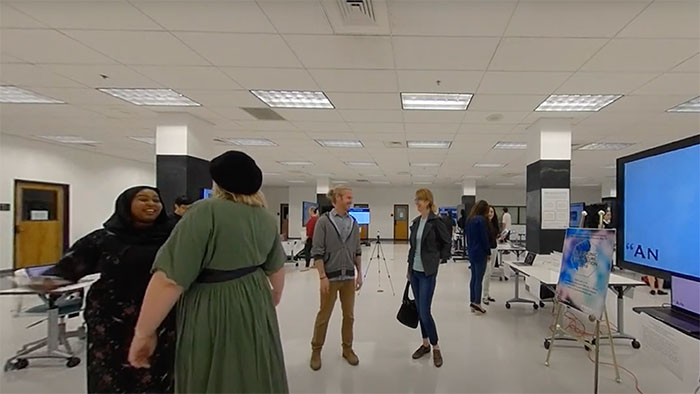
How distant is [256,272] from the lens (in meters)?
1.74

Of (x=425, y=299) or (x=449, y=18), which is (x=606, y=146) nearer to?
(x=425, y=299)

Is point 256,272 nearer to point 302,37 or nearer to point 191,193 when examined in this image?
point 302,37

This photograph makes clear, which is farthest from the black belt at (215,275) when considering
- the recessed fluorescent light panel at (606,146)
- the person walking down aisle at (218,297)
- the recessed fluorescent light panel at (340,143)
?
the recessed fluorescent light panel at (606,146)

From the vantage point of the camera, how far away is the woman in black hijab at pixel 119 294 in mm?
2014

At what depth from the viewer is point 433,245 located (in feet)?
12.1

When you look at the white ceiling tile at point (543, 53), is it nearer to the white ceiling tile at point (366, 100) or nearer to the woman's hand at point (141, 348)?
the white ceiling tile at point (366, 100)

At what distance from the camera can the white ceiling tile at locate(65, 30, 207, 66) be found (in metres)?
3.35

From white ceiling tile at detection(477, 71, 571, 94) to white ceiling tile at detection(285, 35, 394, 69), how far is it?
1.19 metres

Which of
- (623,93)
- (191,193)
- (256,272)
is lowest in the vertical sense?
(256,272)

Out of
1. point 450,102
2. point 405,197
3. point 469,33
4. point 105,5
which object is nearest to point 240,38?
point 105,5

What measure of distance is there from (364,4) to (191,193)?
4324mm

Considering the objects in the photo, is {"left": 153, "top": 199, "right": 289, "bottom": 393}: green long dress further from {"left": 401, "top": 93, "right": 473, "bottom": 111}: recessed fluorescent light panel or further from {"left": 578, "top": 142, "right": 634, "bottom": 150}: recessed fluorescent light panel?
{"left": 578, "top": 142, "right": 634, "bottom": 150}: recessed fluorescent light panel

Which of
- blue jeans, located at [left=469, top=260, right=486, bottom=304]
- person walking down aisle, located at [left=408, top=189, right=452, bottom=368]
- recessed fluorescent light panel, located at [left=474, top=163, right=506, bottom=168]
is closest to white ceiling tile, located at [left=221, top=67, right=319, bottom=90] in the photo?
person walking down aisle, located at [left=408, top=189, right=452, bottom=368]

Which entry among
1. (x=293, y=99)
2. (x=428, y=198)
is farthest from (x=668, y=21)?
(x=293, y=99)
